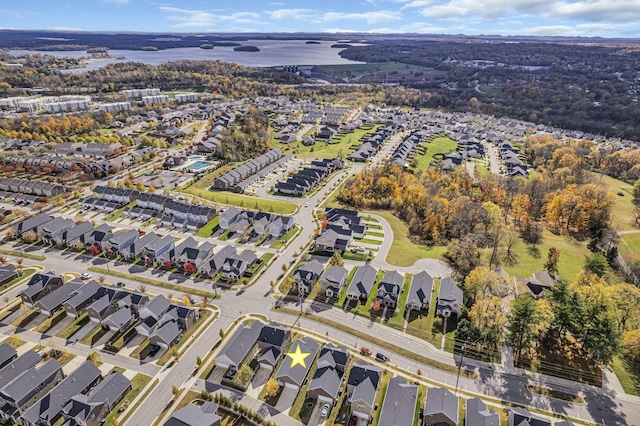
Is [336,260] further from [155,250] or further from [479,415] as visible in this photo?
[479,415]

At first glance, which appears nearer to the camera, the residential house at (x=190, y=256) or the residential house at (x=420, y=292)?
the residential house at (x=420, y=292)

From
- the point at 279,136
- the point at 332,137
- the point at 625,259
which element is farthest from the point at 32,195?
the point at 625,259

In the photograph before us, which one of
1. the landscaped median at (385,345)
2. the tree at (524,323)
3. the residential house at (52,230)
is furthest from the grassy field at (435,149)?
the residential house at (52,230)

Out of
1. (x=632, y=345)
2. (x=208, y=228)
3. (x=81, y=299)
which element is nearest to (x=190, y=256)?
(x=208, y=228)

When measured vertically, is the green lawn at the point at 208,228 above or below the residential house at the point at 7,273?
below

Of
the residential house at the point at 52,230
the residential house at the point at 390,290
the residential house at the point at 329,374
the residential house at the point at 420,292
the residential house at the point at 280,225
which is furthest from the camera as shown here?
the residential house at the point at 280,225

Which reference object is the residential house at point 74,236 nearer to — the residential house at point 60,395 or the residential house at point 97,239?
the residential house at point 97,239

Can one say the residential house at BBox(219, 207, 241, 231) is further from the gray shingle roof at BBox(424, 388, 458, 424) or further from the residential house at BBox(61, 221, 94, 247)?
the gray shingle roof at BBox(424, 388, 458, 424)

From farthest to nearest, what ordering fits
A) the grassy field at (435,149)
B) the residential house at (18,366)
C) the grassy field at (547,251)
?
1. the grassy field at (435,149)
2. the grassy field at (547,251)
3. the residential house at (18,366)
